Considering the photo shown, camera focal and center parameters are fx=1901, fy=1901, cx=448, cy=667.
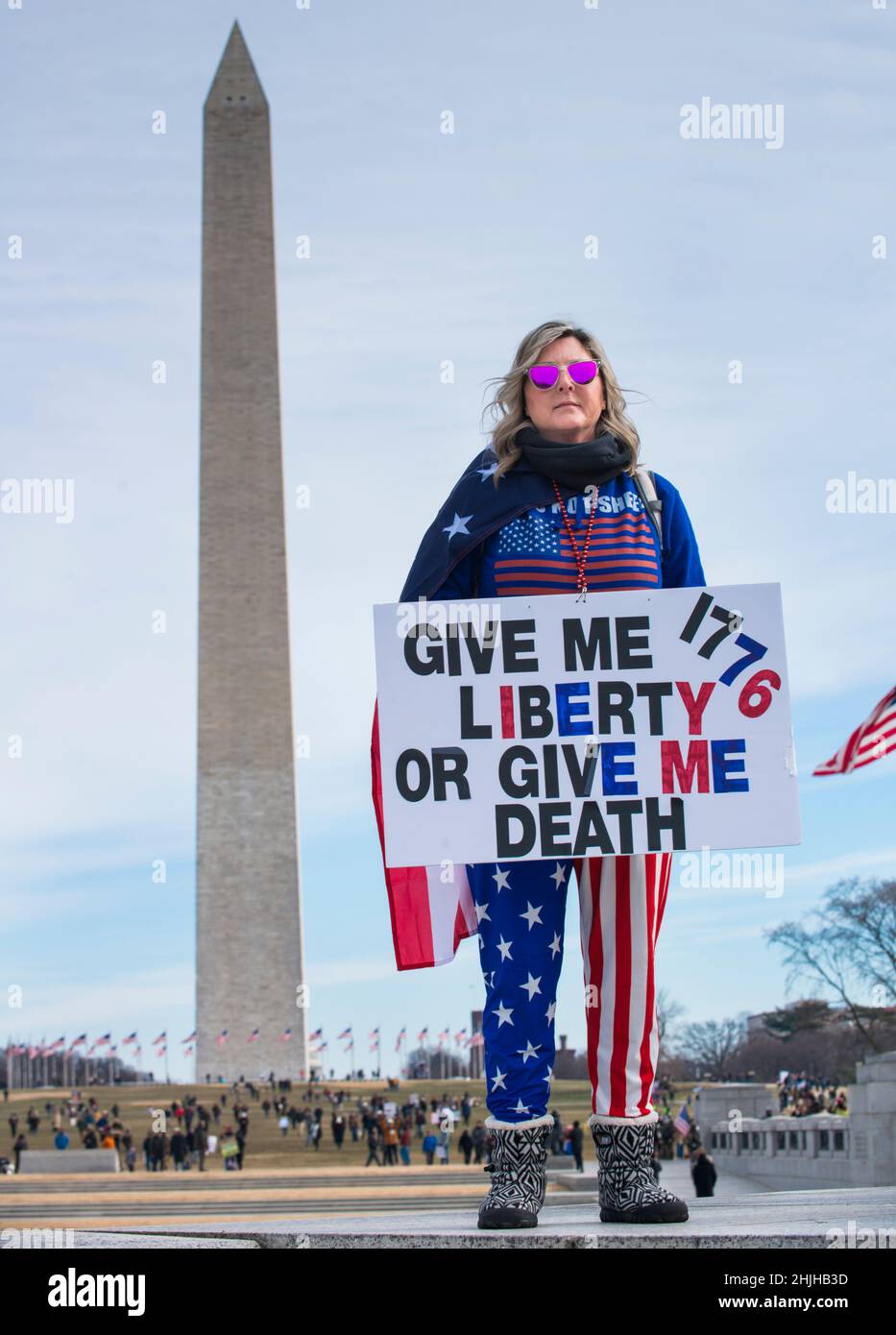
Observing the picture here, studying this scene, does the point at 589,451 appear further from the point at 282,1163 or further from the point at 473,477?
the point at 282,1163

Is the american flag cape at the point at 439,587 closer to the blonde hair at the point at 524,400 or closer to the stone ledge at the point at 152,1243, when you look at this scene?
the blonde hair at the point at 524,400

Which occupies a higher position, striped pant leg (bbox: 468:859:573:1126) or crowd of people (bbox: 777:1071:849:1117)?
striped pant leg (bbox: 468:859:573:1126)

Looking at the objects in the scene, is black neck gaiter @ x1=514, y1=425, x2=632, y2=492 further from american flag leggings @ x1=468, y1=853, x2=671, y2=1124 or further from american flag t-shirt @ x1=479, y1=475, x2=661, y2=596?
american flag leggings @ x1=468, y1=853, x2=671, y2=1124

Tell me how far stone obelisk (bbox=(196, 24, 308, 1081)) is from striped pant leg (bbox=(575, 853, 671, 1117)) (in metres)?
50.8

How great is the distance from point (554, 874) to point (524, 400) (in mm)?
1417

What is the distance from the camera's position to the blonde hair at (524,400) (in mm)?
5422

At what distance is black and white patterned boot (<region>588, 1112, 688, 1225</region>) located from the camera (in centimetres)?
468

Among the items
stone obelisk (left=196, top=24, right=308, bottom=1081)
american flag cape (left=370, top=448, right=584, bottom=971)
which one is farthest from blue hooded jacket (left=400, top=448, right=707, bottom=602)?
stone obelisk (left=196, top=24, right=308, bottom=1081)

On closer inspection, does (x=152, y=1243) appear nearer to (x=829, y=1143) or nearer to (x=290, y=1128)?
(x=829, y=1143)

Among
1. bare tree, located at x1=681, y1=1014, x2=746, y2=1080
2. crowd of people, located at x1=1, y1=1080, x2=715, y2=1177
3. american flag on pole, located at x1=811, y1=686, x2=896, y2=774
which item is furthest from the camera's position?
bare tree, located at x1=681, y1=1014, x2=746, y2=1080

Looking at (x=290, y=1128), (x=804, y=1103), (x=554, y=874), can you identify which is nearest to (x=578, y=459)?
(x=554, y=874)

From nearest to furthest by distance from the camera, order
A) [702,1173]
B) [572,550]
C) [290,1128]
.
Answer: [572,550]
[702,1173]
[290,1128]

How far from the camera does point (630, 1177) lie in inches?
190
